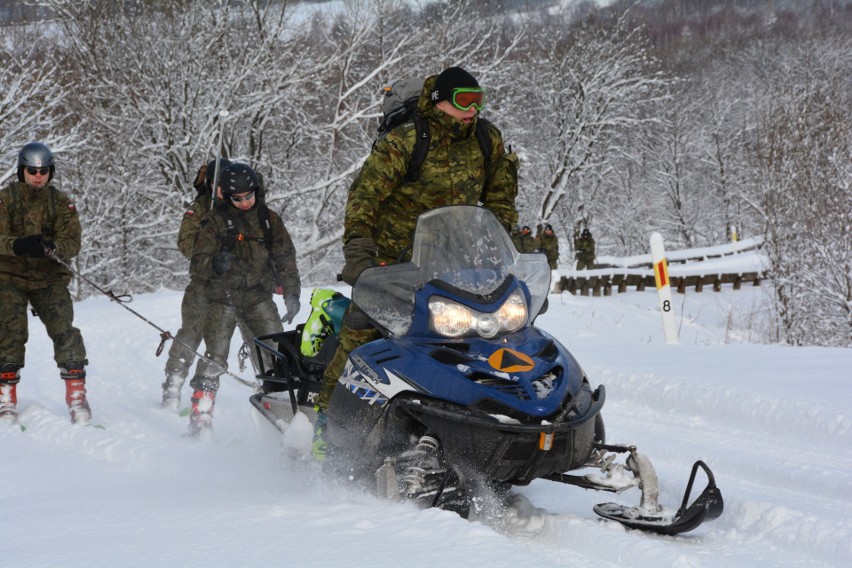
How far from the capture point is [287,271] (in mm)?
6570

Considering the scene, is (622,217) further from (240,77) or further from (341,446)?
(341,446)

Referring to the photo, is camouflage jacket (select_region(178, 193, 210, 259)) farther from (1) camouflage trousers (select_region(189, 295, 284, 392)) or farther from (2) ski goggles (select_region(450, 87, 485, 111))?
(2) ski goggles (select_region(450, 87, 485, 111))

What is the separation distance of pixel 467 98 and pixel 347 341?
124 centimetres

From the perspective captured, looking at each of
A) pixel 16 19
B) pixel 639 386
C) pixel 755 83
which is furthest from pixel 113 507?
pixel 755 83

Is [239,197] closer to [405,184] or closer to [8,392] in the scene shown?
[8,392]

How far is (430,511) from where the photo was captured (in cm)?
306

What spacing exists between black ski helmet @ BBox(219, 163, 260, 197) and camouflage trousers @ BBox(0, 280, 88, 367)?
137 cm

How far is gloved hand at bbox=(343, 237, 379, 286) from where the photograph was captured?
3.81 m

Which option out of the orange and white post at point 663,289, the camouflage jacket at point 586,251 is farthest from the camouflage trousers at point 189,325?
the camouflage jacket at point 586,251

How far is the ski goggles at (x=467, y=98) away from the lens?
3.93m

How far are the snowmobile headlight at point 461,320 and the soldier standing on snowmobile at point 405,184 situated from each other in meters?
0.43

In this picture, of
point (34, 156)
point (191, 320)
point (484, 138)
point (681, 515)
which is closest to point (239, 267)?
point (191, 320)

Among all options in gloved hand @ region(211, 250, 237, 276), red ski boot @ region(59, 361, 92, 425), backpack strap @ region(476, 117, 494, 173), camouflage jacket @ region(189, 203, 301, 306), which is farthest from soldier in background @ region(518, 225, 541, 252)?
backpack strap @ region(476, 117, 494, 173)

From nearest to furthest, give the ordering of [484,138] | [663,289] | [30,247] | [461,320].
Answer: [461,320] → [484,138] → [30,247] → [663,289]
